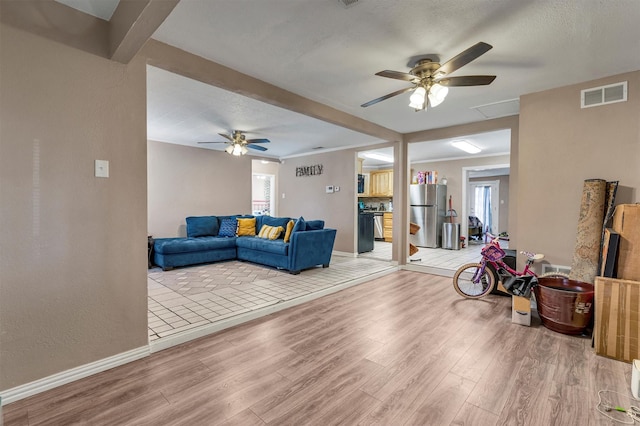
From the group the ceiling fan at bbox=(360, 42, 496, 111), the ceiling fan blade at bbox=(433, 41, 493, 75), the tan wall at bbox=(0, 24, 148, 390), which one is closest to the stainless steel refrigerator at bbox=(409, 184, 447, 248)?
the ceiling fan at bbox=(360, 42, 496, 111)

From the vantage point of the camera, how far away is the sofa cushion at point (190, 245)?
4953mm

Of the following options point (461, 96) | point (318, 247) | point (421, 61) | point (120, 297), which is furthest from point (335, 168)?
point (120, 297)

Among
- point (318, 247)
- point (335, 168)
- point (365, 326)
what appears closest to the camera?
point (365, 326)

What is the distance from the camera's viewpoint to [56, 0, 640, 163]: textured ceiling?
6.33 feet

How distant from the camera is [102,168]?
79.9 inches

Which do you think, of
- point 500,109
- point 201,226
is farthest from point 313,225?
point 500,109

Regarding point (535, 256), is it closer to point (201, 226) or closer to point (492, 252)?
point (492, 252)

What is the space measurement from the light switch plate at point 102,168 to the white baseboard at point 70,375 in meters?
1.30

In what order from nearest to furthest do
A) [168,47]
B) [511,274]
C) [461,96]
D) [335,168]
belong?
[168,47] < [511,274] < [461,96] < [335,168]

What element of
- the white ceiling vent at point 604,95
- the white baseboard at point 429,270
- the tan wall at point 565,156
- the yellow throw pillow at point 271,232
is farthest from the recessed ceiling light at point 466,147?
the yellow throw pillow at point 271,232

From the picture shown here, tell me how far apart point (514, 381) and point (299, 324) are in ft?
5.72

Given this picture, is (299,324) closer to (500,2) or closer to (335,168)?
(500,2)

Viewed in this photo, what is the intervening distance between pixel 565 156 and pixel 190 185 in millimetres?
6454

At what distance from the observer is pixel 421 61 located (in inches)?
101
